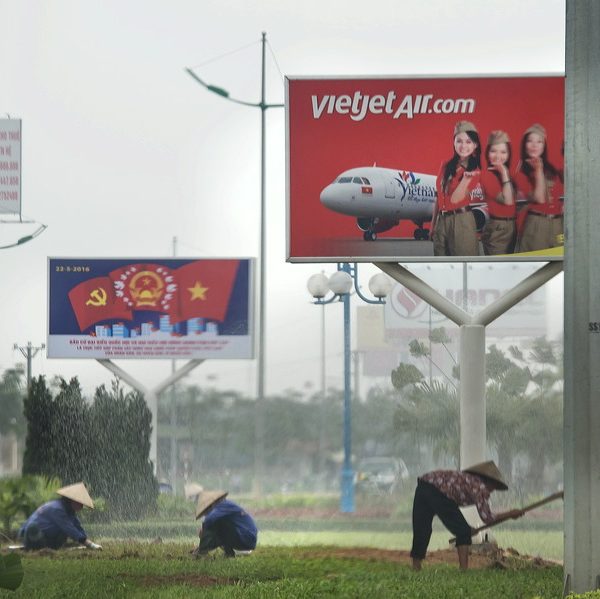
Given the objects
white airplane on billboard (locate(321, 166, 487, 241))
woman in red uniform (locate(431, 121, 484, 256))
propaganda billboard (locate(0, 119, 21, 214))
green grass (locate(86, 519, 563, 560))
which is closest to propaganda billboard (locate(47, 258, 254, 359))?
propaganda billboard (locate(0, 119, 21, 214))

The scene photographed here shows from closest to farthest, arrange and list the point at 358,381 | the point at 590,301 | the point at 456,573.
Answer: the point at 590,301
the point at 456,573
the point at 358,381

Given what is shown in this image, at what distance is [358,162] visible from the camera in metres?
11.1

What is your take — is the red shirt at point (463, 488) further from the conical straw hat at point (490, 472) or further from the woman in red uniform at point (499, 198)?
the woman in red uniform at point (499, 198)

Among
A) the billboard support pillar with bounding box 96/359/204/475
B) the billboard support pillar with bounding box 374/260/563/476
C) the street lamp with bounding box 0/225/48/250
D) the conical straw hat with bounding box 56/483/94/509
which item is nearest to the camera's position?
the billboard support pillar with bounding box 374/260/563/476

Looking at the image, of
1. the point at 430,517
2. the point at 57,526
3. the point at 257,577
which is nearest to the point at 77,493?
the point at 57,526

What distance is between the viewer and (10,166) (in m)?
12.2

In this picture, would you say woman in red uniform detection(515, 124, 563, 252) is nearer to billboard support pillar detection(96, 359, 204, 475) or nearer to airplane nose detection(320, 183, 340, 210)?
airplane nose detection(320, 183, 340, 210)

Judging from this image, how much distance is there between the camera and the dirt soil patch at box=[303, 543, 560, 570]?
11188 millimetres

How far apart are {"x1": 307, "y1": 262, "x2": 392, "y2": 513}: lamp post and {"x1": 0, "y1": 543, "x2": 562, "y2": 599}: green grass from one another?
513 mm

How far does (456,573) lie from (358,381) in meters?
1.64

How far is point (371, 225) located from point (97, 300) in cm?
217

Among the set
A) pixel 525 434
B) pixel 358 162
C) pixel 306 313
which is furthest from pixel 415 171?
pixel 525 434

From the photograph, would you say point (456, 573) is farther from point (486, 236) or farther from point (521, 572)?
point (486, 236)

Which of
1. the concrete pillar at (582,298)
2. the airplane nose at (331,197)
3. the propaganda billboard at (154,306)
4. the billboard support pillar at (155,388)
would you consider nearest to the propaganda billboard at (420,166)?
the airplane nose at (331,197)
